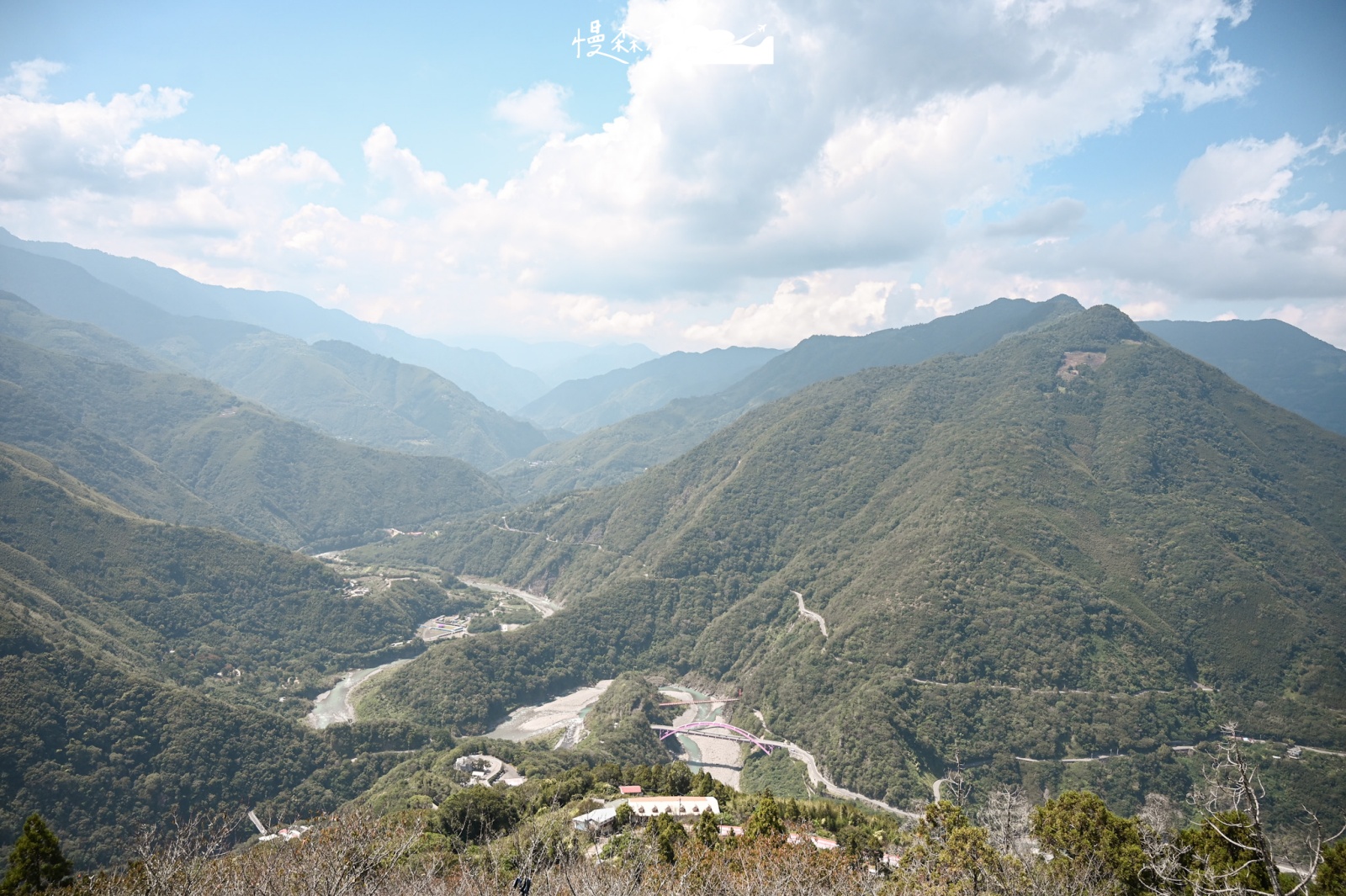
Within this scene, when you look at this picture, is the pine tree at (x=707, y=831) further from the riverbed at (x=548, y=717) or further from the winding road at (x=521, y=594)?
the winding road at (x=521, y=594)

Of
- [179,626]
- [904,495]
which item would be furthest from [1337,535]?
[179,626]

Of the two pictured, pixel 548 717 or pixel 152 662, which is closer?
pixel 152 662

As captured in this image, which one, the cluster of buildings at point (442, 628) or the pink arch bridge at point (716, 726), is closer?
the pink arch bridge at point (716, 726)

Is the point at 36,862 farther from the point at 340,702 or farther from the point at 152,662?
the point at 152,662

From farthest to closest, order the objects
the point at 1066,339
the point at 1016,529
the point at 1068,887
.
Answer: the point at 1066,339 → the point at 1016,529 → the point at 1068,887

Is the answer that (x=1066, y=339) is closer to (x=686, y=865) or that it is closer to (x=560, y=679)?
(x=560, y=679)

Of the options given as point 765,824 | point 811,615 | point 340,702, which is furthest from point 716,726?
point 340,702

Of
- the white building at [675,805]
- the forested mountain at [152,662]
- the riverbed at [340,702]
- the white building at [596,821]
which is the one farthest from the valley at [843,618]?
the white building at [596,821]
